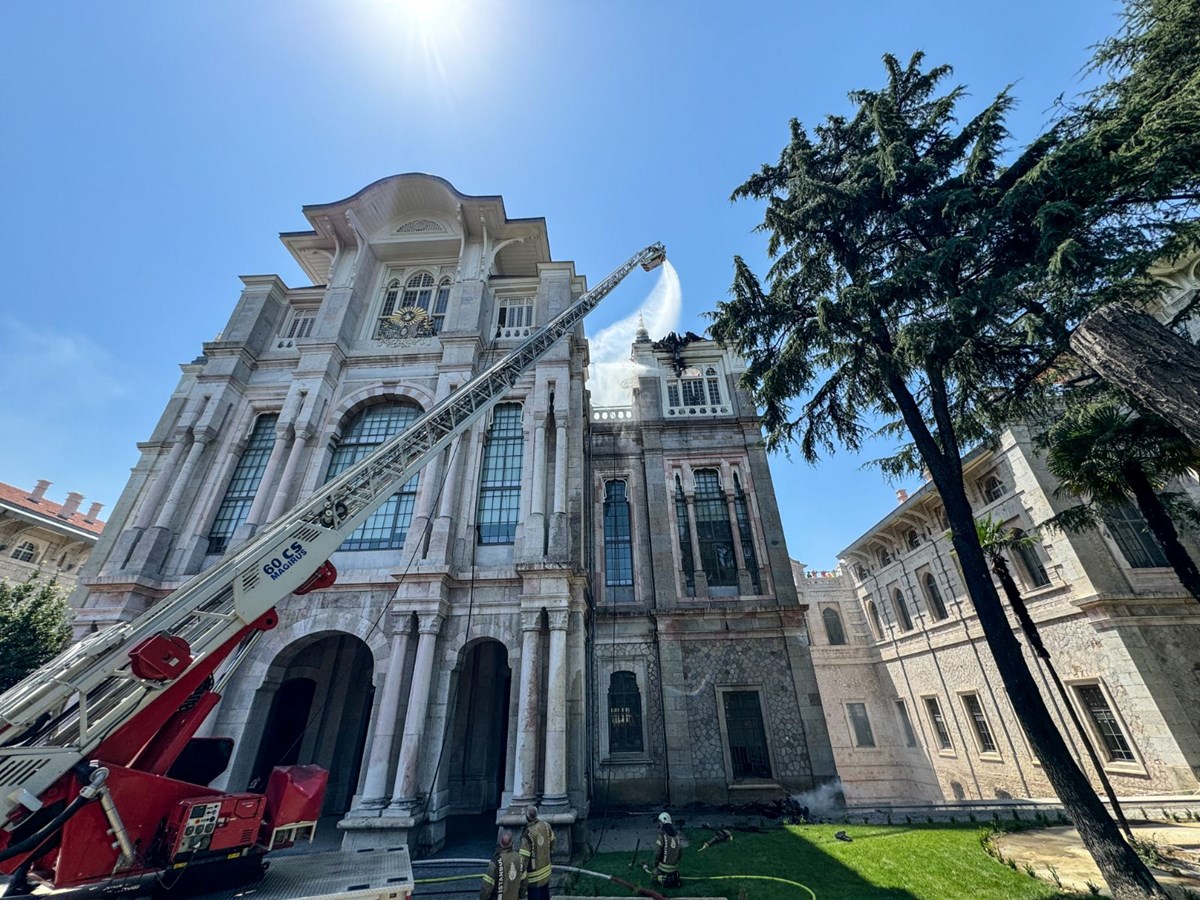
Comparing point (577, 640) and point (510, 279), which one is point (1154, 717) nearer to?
point (577, 640)

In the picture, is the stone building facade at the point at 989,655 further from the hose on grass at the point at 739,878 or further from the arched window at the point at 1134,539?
the hose on grass at the point at 739,878

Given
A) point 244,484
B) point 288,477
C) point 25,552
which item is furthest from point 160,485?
point 25,552

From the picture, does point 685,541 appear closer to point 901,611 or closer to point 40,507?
point 901,611

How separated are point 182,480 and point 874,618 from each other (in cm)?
3625

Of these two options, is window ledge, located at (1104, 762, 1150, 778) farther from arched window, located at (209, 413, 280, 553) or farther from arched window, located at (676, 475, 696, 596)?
arched window, located at (209, 413, 280, 553)

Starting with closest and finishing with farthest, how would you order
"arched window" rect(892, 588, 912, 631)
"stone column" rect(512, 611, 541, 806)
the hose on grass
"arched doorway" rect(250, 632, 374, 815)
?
the hose on grass → "stone column" rect(512, 611, 541, 806) → "arched doorway" rect(250, 632, 374, 815) → "arched window" rect(892, 588, 912, 631)

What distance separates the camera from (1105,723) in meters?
16.1

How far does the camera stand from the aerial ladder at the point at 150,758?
483 cm

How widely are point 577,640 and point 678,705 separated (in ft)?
19.3

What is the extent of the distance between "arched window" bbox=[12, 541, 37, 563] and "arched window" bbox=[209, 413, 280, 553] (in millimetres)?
19671

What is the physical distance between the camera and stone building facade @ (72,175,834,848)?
11492mm

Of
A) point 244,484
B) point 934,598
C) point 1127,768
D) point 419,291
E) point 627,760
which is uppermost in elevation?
point 419,291

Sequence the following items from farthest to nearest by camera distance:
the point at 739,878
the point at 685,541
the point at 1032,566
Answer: the point at 1032,566 → the point at 685,541 → the point at 739,878

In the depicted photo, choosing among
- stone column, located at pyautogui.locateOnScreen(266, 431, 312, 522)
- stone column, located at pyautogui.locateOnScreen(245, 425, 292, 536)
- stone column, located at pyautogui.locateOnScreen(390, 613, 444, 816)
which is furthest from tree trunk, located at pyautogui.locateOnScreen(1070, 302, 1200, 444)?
stone column, located at pyautogui.locateOnScreen(245, 425, 292, 536)
